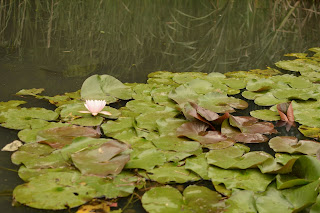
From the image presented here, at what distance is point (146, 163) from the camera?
4.76 ft

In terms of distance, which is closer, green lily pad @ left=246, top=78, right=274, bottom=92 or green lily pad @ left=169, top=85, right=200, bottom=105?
green lily pad @ left=169, top=85, right=200, bottom=105

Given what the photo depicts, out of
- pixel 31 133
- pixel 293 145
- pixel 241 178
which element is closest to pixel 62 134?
pixel 31 133

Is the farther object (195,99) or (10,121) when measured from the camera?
(195,99)

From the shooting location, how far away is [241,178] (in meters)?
1.41

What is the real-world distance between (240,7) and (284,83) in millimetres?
3000

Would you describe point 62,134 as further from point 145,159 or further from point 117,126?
point 145,159

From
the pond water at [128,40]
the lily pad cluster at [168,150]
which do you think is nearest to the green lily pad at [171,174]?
the lily pad cluster at [168,150]

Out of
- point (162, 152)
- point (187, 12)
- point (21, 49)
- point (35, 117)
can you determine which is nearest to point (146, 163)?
point (162, 152)

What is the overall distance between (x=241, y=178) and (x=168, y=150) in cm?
32

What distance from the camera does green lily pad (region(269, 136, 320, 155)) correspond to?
1620 mm

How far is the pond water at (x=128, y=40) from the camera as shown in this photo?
247 centimetres

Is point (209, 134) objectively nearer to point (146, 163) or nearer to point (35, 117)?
point (146, 163)

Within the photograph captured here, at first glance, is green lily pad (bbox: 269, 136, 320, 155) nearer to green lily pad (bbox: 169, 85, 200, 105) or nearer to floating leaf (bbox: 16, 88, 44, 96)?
green lily pad (bbox: 169, 85, 200, 105)

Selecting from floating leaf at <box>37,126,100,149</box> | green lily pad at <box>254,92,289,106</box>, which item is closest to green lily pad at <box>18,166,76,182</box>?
floating leaf at <box>37,126,100,149</box>
